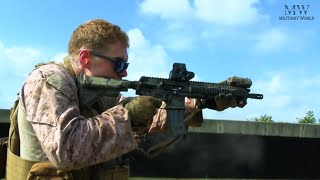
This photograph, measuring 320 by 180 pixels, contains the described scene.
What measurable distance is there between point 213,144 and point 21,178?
5809mm

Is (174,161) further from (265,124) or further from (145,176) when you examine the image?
(265,124)

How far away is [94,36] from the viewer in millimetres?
2809

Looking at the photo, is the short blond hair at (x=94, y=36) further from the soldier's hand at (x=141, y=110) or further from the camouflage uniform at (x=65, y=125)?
the soldier's hand at (x=141, y=110)

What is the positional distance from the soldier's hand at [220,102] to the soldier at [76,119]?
22.5 inches

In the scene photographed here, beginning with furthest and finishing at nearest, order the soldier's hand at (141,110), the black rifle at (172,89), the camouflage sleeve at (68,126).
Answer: the black rifle at (172,89) < the soldier's hand at (141,110) < the camouflage sleeve at (68,126)

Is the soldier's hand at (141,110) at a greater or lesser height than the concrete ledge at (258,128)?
lesser

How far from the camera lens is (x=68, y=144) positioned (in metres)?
2.41

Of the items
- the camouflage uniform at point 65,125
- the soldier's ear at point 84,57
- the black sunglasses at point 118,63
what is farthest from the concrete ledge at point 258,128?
the camouflage uniform at point 65,125

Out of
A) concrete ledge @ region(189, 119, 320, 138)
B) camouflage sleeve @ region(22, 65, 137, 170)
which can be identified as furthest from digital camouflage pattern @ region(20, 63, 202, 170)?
concrete ledge @ region(189, 119, 320, 138)

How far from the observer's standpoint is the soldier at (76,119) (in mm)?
2449

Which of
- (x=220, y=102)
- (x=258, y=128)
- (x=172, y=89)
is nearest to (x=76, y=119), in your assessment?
(x=172, y=89)

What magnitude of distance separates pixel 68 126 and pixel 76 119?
0.20 feet

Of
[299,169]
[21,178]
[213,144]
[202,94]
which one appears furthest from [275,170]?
[21,178]

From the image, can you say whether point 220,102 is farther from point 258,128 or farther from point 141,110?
point 258,128
